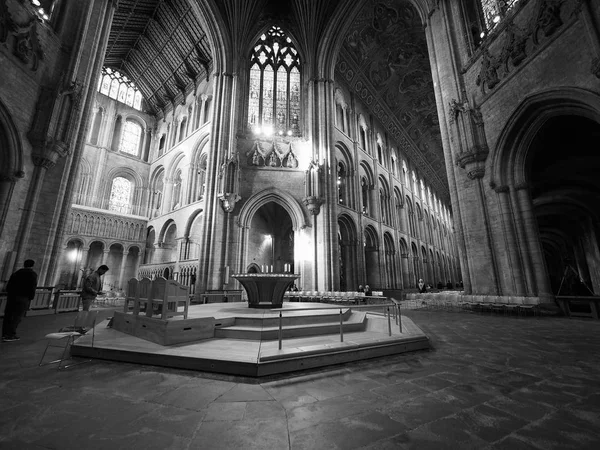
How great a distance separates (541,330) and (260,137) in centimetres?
1552

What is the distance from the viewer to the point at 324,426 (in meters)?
2.02

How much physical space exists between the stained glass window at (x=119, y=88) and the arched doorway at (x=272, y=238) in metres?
18.6

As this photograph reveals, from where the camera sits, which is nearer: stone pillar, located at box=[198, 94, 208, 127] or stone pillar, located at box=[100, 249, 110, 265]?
stone pillar, located at box=[100, 249, 110, 265]

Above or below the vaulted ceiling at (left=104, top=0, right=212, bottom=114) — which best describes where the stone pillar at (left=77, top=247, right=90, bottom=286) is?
below

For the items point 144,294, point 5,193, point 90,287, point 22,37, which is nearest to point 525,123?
point 144,294

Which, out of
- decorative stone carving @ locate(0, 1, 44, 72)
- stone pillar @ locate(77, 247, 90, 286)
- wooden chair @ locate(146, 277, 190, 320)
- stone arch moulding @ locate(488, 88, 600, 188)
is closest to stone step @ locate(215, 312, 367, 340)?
wooden chair @ locate(146, 277, 190, 320)

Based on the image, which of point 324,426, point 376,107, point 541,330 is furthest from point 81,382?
point 376,107

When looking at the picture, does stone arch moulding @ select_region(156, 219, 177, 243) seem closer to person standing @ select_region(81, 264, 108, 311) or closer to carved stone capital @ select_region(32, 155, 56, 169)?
carved stone capital @ select_region(32, 155, 56, 169)

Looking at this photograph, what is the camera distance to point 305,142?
1697 cm

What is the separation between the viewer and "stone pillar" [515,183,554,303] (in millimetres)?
8422

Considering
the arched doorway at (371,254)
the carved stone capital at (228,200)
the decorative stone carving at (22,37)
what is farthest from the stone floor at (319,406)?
the arched doorway at (371,254)

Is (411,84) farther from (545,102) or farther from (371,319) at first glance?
(371,319)

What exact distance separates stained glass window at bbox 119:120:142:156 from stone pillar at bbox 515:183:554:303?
28601 millimetres

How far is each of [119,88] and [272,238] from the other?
70.3 ft
